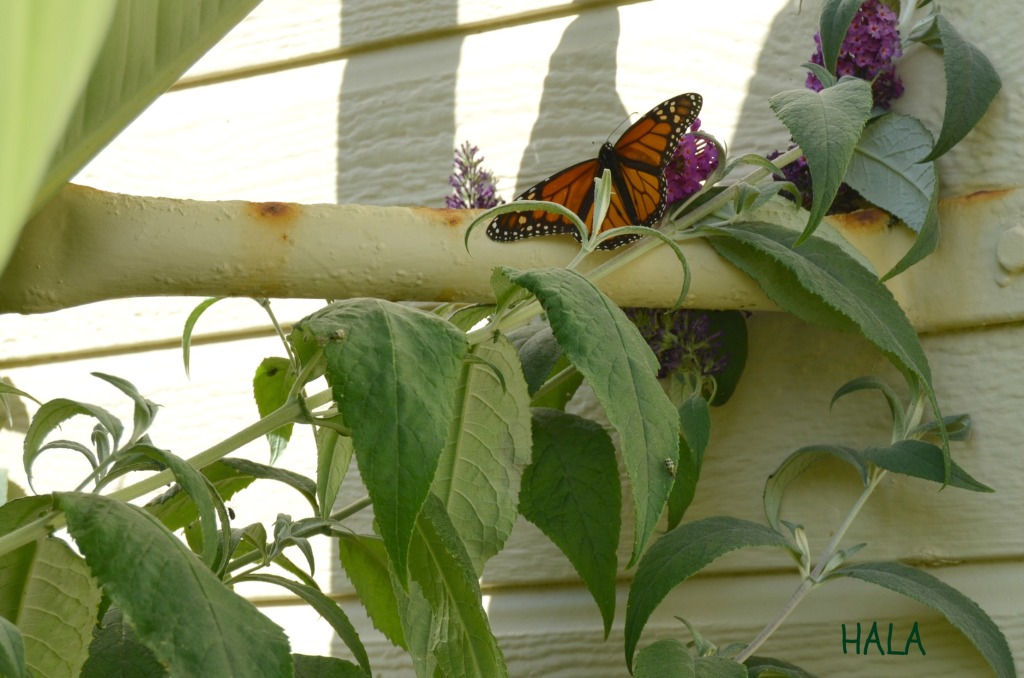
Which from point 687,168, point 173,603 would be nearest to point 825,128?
point 687,168

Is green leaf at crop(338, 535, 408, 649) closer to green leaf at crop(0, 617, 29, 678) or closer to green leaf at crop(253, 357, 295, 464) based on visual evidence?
green leaf at crop(253, 357, 295, 464)

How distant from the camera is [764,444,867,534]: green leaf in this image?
1.71 ft

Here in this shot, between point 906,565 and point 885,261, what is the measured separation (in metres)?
0.16

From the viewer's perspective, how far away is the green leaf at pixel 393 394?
27cm

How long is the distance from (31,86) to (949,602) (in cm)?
49

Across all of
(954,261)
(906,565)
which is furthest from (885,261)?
(906,565)

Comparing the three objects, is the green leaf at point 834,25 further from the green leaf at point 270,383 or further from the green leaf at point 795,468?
the green leaf at point 270,383

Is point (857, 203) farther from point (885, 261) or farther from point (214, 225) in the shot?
point (214, 225)

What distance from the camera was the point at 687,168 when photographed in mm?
515

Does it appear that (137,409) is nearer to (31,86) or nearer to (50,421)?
(50,421)

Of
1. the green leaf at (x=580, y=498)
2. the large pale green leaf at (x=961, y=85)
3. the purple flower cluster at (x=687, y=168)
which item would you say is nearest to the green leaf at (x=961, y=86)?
the large pale green leaf at (x=961, y=85)

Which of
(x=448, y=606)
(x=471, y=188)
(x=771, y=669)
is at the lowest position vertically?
(x=771, y=669)

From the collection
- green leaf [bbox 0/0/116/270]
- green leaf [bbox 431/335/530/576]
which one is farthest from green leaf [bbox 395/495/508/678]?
green leaf [bbox 0/0/116/270]

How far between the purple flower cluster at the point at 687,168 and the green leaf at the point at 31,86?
17.3 inches
